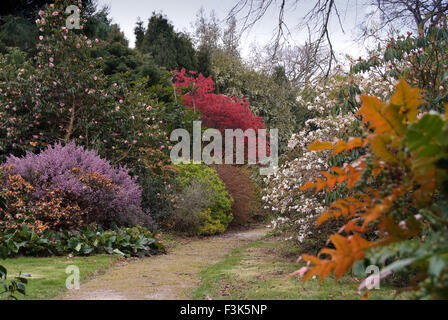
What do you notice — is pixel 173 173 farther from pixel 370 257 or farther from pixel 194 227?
pixel 370 257

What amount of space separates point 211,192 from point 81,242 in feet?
17.3

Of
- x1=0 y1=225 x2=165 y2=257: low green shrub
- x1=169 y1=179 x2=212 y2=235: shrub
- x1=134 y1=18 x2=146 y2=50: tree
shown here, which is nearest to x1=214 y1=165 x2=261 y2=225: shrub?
x1=169 y1=179 x2=212 y2=235: shrub

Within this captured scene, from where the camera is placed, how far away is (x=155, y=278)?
5.85m

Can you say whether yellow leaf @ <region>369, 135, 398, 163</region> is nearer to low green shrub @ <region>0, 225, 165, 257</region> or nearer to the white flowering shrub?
the white flowering shrub

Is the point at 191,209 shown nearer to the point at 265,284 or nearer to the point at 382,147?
the point at 265,284

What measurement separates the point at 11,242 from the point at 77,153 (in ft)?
8.77

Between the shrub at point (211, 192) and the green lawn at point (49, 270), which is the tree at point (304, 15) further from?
the shrub at point (211, 192)

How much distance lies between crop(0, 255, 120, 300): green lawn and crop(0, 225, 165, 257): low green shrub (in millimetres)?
256

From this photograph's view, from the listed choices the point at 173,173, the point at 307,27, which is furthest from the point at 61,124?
the point at 307,27

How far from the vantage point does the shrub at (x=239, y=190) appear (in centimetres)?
1378

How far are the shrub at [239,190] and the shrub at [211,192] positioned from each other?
497 millimetres

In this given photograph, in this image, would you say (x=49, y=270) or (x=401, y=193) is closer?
(x=401, y=193)

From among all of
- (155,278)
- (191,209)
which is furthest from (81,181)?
(191,209)

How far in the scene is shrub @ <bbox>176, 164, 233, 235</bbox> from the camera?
12.2 metres
